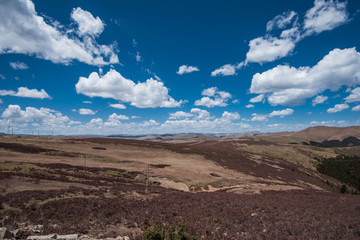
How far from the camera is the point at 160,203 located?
20281 millimetres

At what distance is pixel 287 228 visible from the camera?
13742 mm

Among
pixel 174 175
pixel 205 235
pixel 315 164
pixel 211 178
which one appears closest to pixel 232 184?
pixel 211 178

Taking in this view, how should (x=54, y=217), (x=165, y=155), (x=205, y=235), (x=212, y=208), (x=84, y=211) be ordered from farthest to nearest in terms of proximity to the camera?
(x=165, y=155) < (x=212, y=208) < (x=84, y=211) < (x=54, y=217) < (x=205, y=235)

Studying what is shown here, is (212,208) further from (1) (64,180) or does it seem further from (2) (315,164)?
(2) (315,164)

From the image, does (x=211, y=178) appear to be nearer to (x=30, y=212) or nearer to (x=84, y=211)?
(x=84, y=211)

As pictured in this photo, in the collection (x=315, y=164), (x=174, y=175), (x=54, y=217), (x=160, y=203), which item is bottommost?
(x=315, y=164)

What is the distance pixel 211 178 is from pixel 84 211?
35.1 m

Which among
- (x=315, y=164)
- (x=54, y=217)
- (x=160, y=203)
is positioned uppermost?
(x=54, y=217)

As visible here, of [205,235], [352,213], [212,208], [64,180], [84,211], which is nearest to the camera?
[205,235]

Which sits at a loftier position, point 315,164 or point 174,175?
point 174,175

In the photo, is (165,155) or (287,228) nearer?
(287,228)

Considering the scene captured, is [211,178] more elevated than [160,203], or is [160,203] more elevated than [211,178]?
[160,203]

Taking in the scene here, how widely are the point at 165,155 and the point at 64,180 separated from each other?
152 feet

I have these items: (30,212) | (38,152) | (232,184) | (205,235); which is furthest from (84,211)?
(38,152)
